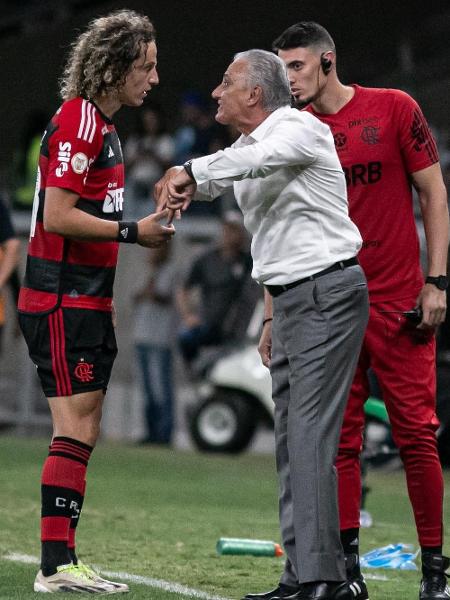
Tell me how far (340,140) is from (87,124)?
113 cm

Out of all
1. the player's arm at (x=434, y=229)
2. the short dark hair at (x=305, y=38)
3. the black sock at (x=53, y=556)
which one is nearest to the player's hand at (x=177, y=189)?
the short dark hair at (x=305, y=38)

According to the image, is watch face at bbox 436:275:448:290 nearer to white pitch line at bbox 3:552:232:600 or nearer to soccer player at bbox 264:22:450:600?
soccer player at bbox 264:22:450:600

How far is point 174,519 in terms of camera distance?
8508mm

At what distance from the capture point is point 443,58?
20.6 m

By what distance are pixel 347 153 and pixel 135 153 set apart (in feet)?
39.9

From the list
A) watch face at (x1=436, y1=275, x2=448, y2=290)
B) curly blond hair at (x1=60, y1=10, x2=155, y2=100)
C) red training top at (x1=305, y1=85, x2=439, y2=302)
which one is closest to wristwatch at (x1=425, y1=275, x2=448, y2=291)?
watch face at (x1=436, y1=275, x2=448, y2=290)

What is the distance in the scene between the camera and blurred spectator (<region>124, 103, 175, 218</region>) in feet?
56.8

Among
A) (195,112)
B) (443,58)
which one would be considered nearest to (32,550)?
(195,112)

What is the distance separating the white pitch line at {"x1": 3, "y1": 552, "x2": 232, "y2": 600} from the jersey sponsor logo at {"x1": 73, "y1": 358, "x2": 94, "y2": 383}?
3.07ft

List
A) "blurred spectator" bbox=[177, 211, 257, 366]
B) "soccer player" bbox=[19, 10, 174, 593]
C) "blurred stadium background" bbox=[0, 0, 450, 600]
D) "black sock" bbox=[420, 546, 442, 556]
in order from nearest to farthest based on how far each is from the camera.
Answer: "soccer player" bbox=[19, 10, 174, 593]
"black sock" bbox=[420, 546, 442, 556]
"blurred stadium background" bbox=[0, 0, 450, 600]
"blurred spectator" bbox=[177, 211, 257, 366]

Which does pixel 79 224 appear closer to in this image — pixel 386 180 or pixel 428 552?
pixel 386 180

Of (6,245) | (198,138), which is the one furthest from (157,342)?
(6,245)

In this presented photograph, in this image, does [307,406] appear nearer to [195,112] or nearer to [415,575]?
[415,575]

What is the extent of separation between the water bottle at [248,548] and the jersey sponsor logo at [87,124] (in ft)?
8.12
